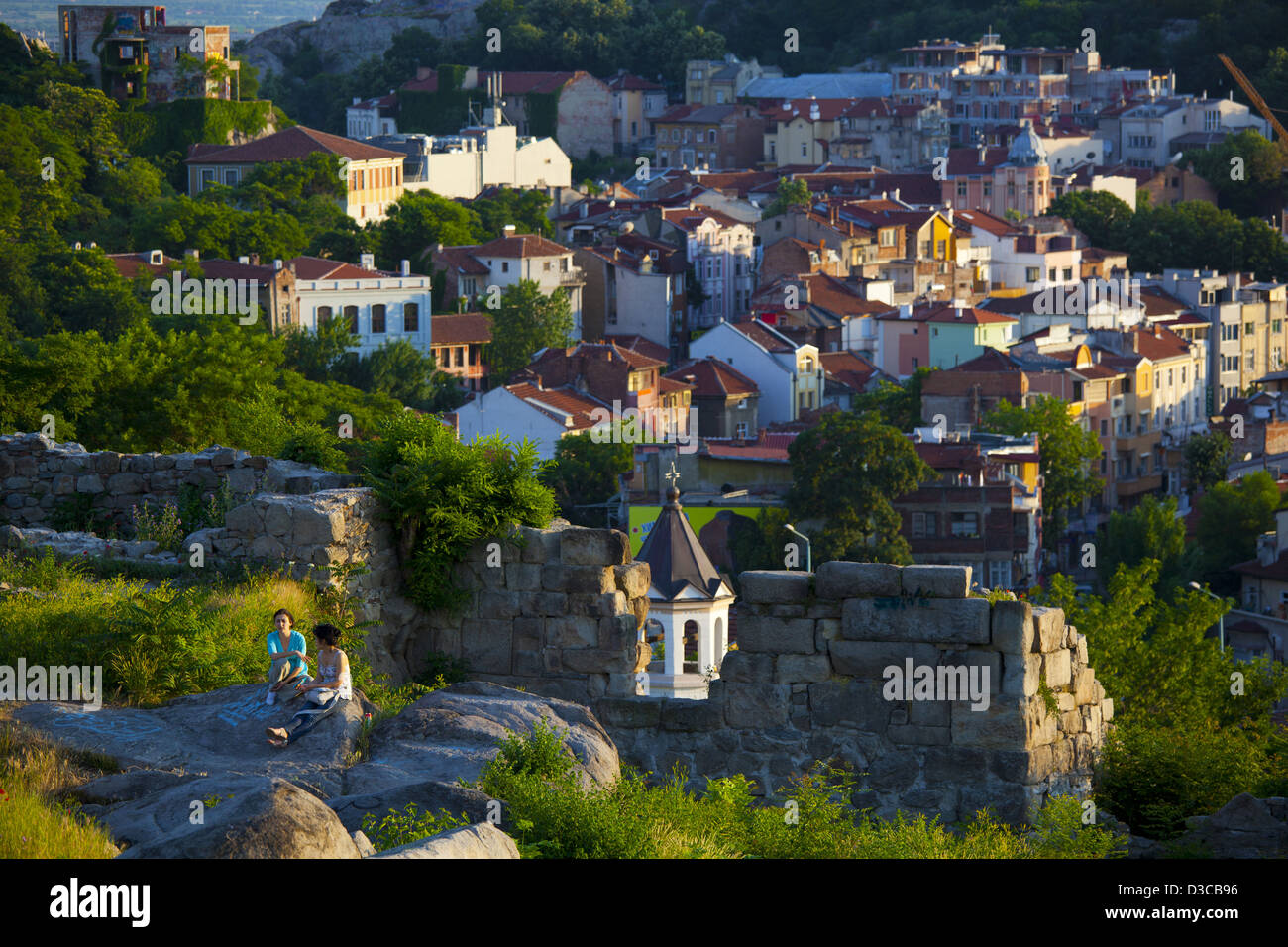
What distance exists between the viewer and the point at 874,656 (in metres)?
10.4

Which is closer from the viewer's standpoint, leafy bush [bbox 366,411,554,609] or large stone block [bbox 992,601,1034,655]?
large stone block [bbox 992,601,1034,655]

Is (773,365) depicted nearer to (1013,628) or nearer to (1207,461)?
(1207,461)

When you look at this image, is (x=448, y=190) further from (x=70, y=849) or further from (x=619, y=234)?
(x=70, y=849)

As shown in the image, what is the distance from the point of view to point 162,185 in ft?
266

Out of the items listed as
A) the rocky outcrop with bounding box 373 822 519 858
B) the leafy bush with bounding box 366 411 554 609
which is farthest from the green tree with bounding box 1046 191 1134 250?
the rocky outcrop with bounding box 373 822 519 858

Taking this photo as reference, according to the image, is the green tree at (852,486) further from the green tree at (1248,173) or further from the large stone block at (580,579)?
the green tree at (1248,173)

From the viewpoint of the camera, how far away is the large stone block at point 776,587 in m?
10.5

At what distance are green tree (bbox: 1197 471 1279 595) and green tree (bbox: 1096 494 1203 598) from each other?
833 millimetres

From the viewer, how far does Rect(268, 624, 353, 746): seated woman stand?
912 centimetres

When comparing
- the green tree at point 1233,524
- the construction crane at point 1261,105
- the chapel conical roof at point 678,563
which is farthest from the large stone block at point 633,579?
the construction crane at point 1261,105

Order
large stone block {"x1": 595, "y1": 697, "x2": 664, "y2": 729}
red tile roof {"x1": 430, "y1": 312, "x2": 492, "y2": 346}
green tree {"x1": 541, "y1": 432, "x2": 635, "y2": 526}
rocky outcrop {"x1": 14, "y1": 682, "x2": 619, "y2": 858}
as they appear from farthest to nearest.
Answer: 1. red tile roof {"x1": 430, "y1": 312, "x2": 492, "y2": 346}
2. green tree {"x1": 541, "y1": 432, "x2": 635, "y2": 526}
3. large stone block {"x1": 595, "y1": 697, "x2": 664, "y2": 729}
4. rocky outcrop {"x1": 14, "y1": 682, "x2": 619, "y2": 858}

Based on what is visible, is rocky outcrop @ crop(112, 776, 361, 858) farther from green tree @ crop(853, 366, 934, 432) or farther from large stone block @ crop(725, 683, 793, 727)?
green tree @ crop(853, 366, 934, 432)

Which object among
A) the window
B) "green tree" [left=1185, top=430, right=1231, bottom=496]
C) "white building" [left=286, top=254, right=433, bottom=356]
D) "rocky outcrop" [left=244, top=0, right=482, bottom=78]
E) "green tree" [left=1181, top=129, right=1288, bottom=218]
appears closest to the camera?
the window

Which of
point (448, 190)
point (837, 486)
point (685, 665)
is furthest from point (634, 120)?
point (685, 665)
